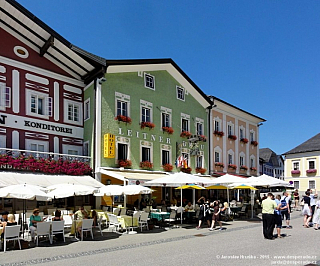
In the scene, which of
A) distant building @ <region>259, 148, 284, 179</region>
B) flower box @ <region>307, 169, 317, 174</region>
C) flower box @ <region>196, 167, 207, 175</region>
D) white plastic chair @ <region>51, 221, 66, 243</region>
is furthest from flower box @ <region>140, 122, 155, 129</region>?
distant building @ <region>259, 148, 284, 179</region>

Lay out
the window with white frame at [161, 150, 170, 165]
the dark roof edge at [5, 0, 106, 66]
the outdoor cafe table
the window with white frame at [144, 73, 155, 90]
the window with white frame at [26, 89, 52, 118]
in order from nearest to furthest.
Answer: the outdoor cafe table
the dark roof edge at [5, 0, 106, 66]
the window with white frame at [26, 89, 52, 118]
the window with white frame at [144, 73, 155, 90]
the window with white frame at [161, 150, 170, 165]

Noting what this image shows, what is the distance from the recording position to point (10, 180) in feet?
50.4

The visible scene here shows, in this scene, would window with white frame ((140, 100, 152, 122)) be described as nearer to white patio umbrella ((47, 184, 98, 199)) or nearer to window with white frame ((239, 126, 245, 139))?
white patio umbrella ((47, 184, 98, 199))

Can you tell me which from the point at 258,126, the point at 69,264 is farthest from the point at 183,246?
the point at 258,126

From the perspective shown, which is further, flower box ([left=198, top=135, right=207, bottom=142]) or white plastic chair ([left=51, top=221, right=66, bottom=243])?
flower box ([left=198, top=135, right=207, bottom=142])

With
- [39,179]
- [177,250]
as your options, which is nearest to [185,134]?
[39,179]

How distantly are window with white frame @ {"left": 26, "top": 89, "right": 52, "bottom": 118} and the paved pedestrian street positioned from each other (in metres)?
8.99

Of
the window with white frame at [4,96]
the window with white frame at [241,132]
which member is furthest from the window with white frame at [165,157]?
the window with white frame at [241,132]

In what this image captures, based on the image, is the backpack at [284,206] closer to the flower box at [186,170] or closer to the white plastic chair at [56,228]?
the white plastic chair at [56,228]

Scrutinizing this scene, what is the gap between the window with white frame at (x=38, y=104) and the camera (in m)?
18.9

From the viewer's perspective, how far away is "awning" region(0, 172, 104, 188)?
1537cm

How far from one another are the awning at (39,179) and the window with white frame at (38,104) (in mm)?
4000

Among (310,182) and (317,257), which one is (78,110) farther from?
(310,182)

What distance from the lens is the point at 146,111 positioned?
24.0 meters
